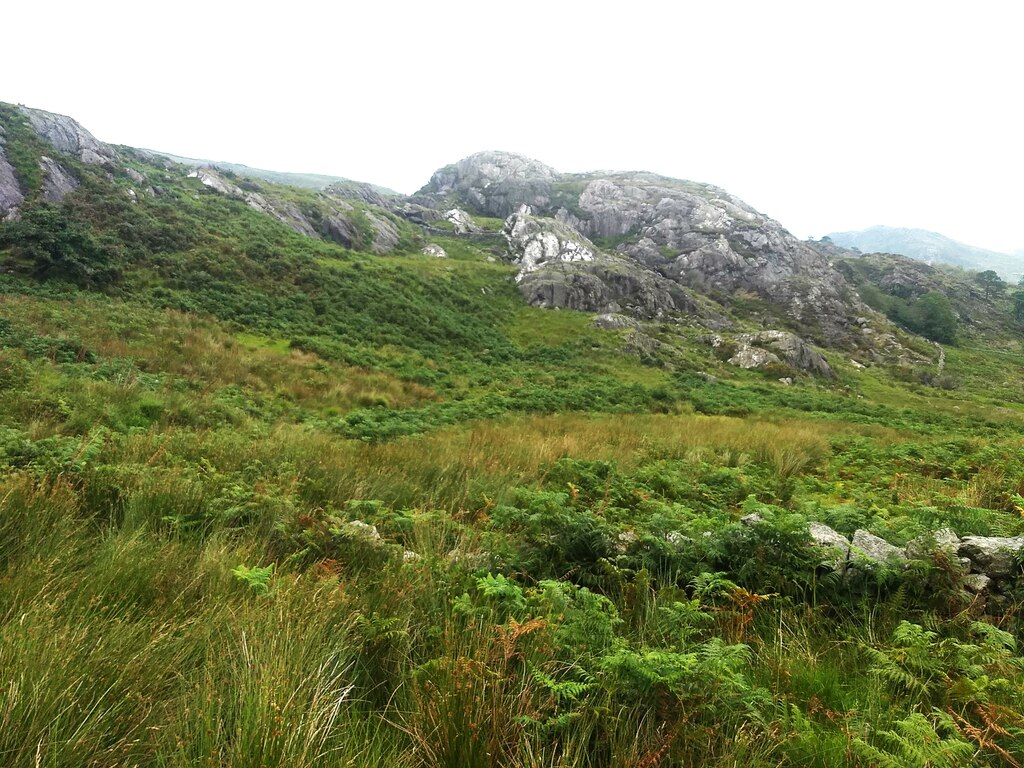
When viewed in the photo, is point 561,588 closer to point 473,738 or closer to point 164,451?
point 473,738

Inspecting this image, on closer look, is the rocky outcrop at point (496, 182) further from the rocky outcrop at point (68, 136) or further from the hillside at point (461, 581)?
the hillside at point (461, 581)

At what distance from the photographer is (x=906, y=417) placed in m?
25.8

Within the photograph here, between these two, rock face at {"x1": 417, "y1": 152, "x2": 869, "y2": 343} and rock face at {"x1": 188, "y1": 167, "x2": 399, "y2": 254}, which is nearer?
rock face at {"x1": 188, "y1": 167, "x2": 399, "y2": 254}

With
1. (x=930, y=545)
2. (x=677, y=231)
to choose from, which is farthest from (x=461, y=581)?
(x=677, y=231)

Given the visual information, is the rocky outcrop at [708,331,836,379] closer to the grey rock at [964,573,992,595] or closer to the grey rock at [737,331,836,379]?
the grey rock at [737,331,836,379]

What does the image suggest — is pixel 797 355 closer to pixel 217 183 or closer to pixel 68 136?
pixel 217 183

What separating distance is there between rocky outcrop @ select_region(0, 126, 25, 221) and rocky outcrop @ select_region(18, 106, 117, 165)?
31.8 ft

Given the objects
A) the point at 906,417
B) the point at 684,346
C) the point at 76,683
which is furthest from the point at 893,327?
the point at 76,683

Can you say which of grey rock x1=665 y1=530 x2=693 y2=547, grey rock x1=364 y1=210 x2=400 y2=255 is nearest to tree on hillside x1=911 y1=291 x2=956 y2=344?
grey rock x1=364 y1=210 x2=400 y2=255

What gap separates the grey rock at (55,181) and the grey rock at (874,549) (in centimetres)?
4475

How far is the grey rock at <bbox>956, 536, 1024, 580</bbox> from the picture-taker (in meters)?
3.64

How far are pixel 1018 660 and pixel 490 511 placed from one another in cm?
424

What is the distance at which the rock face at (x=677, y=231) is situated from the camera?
7338 cm

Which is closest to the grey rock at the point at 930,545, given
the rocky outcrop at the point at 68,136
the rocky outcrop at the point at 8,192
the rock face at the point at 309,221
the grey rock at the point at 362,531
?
the grey rock at the point at 362,531
